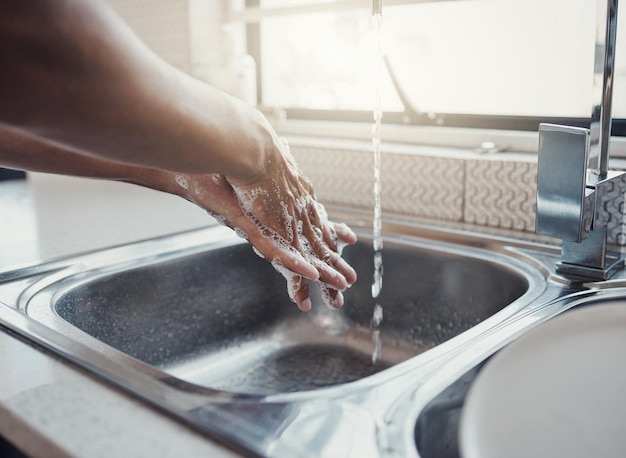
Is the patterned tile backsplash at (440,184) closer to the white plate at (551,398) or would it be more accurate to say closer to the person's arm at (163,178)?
the white plate at (551,398)

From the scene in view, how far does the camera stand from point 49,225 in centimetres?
129

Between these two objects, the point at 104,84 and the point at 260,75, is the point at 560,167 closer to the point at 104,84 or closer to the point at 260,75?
the point at 104,84

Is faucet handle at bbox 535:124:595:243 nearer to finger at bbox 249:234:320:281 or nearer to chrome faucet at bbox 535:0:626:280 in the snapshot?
chrome faucet at bbox 535:0:626:280

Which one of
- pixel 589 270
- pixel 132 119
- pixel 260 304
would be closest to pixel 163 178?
pixel 132 119

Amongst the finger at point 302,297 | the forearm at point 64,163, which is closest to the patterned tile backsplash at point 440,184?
the finger at point 302,297

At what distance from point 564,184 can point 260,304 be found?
22.6 inches

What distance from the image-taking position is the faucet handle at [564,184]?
2.80ft

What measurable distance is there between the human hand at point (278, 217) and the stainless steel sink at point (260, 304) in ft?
0.45

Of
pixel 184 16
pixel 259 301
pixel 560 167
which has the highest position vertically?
pixel 184 16

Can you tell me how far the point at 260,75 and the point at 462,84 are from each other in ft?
2.07

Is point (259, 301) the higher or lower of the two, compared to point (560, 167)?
lower

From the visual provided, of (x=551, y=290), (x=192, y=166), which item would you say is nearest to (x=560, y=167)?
(x=551, y=290)

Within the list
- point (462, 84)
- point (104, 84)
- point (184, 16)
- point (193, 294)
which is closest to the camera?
point (104, 84)

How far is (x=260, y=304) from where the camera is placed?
1.22m
